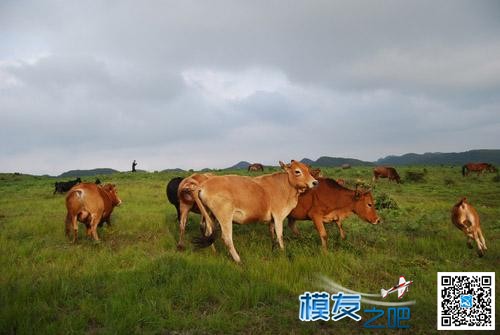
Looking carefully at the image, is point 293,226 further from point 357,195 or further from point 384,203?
point 384,203

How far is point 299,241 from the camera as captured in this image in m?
8.84

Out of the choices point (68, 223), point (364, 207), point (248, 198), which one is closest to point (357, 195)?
point (364, 207)

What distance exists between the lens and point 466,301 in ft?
17.2

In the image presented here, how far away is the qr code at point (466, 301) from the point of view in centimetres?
475

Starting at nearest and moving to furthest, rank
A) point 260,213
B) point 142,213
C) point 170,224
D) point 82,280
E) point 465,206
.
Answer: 1. point 82,280
2. point 260,213
3. point 465,206
4. point 170,224
5. point 142,213

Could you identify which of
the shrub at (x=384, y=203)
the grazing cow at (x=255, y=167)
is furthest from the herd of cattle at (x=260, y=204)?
the grazing cow at (x=255, y=167)

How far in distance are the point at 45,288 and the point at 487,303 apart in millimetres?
7015

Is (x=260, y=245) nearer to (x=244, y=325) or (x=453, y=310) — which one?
(x=244, y=325)

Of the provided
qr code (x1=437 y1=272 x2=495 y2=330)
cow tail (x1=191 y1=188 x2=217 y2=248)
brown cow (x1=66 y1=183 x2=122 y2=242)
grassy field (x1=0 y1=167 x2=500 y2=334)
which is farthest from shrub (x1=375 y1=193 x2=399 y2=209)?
brown cow (x1=66 y1=183 x2=122 y2=242)

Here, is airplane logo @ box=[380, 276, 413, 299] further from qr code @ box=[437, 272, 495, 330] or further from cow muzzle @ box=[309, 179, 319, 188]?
cow muzzle @ box=[309, 179, 319, 188]

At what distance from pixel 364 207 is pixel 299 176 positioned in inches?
89.1

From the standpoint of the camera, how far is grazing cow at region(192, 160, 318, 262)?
7172mm

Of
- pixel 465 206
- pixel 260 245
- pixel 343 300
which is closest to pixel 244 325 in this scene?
pixel 343 300

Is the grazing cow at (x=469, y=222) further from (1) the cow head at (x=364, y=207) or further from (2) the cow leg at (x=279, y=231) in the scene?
(2) the cow leg at (x=279, y=231)
